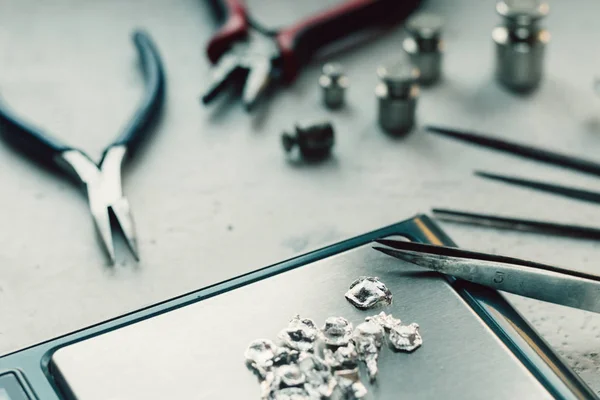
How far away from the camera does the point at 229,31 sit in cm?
87

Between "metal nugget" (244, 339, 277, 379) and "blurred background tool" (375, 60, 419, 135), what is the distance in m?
0.34

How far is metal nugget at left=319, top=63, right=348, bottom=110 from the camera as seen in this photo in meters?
0.84

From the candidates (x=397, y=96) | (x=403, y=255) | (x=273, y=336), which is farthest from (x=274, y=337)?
(x=397, y=96)

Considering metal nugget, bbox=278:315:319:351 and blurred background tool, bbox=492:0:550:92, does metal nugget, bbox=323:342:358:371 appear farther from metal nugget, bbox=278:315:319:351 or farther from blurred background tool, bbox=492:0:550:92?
blurred background tool, bbox=492:0:550:92

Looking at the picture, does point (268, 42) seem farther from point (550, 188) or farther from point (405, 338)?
point (405, 338)

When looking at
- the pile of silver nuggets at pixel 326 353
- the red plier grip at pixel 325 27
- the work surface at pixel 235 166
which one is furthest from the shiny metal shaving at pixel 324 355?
the red plier grip at pixel 325 27

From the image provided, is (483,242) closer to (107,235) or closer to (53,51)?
(107,235)

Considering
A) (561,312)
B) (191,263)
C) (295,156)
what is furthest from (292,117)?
(561,312)

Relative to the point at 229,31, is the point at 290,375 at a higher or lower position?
lower

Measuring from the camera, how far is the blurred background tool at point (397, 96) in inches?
31.2

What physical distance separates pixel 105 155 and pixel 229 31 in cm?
21

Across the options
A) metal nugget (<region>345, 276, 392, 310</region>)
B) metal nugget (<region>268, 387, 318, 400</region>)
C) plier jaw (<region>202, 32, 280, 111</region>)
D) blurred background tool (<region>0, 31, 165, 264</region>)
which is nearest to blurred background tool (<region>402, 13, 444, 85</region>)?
plier jaw (<region>202, 32, 280, 111</region>)

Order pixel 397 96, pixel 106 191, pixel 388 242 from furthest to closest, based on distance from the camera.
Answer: pixel 397 96 < pixel 106 191 < pixel 388 242

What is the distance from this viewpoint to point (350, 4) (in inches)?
35.8
